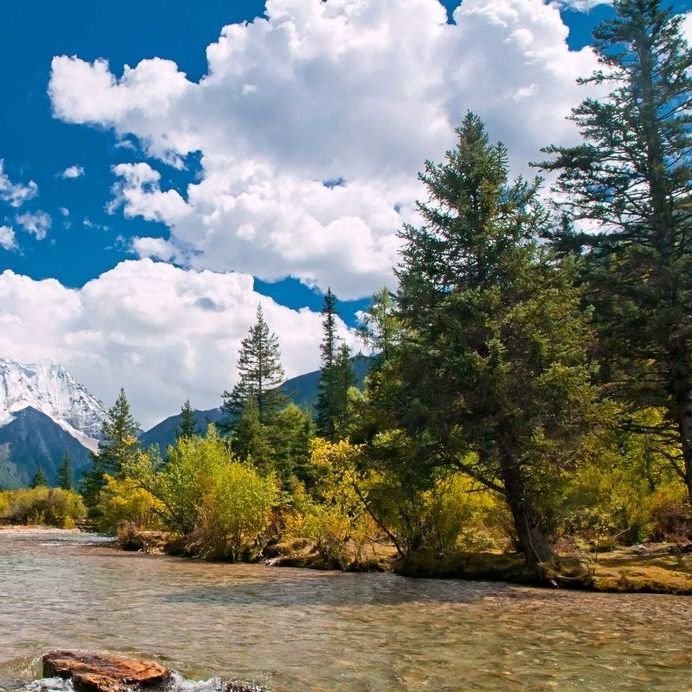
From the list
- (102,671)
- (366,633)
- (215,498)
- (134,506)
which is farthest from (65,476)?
(102,671)

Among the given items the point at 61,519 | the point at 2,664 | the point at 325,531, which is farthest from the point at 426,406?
the point at 61,519

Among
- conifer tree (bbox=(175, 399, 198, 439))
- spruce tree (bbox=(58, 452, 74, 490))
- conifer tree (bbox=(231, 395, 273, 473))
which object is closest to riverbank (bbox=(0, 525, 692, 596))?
conifer tree (bbox=(231, 395, 273, 473))

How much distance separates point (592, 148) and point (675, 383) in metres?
8.11

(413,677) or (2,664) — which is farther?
(2,664)

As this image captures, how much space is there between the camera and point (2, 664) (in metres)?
9.36

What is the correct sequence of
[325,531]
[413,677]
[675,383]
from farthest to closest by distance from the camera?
[325,531], [675,383], [413,677]

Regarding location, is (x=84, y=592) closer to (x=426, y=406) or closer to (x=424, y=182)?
(x=426, y=406)

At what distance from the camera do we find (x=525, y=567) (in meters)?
19.3

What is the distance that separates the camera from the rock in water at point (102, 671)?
26.1ft

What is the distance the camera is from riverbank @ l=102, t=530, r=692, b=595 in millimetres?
16984

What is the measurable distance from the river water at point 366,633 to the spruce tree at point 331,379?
4199cm

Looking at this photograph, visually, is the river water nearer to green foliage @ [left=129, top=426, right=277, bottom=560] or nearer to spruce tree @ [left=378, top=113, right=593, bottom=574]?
spruce tree @ [left=378, top=113, right=593, bottom=574]

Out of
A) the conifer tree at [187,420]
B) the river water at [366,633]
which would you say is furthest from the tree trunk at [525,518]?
the conifer tree at [187,420]

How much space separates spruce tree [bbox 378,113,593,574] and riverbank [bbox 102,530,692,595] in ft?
2.82
